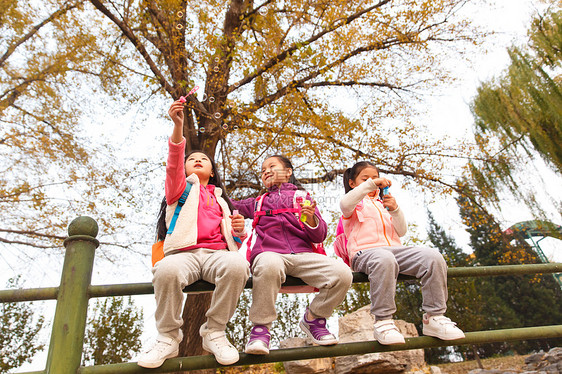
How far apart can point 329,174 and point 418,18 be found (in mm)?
3712

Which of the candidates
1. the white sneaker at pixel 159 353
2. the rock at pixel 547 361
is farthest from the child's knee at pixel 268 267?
the rock at pixel 547 361

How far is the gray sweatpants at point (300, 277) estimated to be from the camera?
5.74 ft

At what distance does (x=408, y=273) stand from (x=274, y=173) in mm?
1109

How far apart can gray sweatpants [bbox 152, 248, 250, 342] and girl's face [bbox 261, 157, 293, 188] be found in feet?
2.94

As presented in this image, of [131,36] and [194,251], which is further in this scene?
[131,36]

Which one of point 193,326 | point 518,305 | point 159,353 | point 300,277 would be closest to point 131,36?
point 193,326

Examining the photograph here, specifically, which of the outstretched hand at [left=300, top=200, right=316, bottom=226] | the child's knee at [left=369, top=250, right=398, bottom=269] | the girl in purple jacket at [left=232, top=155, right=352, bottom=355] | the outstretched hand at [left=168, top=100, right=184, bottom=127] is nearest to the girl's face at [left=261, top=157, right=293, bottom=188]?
the girl in purple jacket at [left=232, top=155, right=352, bottom=355]

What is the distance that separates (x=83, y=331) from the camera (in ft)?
4.81

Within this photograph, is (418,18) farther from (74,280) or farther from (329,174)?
(74,280)

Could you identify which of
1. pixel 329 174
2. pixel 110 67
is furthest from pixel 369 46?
pixel 110 67

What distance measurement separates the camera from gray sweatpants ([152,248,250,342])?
160cm

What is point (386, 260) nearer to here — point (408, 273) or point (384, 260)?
point (384, 260)

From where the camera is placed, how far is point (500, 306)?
2245 centimetres

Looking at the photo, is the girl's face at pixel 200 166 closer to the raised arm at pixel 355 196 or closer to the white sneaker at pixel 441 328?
the raised arm at pixel 355 196
